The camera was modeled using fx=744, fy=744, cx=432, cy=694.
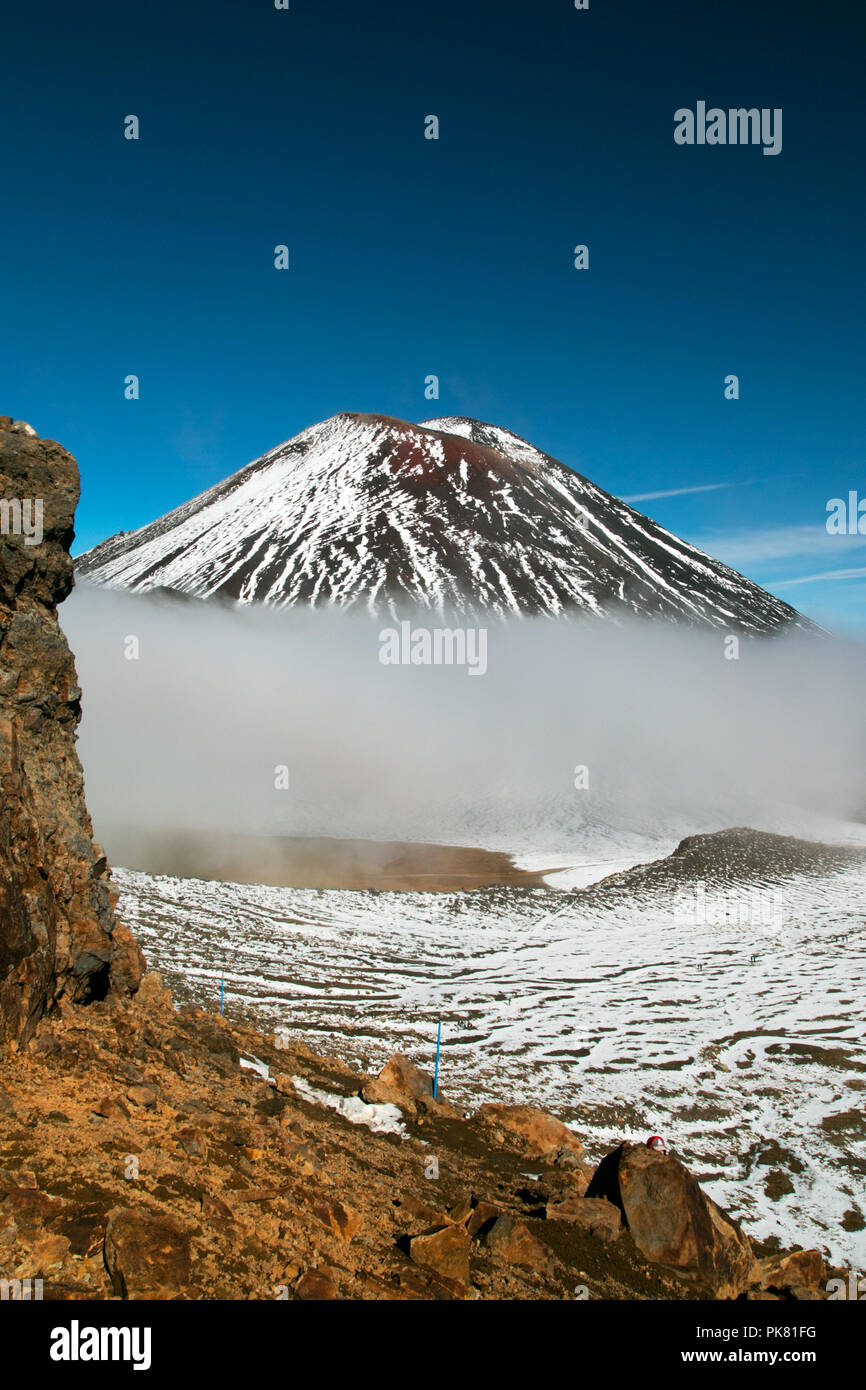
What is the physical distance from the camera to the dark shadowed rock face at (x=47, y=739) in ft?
21.6

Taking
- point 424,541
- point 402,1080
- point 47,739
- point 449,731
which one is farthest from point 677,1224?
point 424,541

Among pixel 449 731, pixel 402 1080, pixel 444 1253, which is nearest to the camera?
pixel 444 1253

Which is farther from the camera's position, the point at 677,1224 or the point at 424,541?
the point at 424,541

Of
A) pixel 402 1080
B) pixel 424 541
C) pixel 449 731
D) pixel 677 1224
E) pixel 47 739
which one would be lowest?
pixel 402 1080

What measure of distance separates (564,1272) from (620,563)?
5182 inches

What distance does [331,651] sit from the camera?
9600 cm

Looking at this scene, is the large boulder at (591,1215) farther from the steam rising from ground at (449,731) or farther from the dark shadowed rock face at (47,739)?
the steam rising from ground at (449,731)

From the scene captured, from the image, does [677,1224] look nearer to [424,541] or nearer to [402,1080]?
[402,1080]

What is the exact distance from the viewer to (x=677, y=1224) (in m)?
6.18

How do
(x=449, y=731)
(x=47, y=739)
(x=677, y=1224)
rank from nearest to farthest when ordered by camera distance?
(x=677, y=1224), (x=47, y=739), (x=449, y=731)

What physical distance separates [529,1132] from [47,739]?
286 inches

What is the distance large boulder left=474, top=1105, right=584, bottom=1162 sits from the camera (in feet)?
29.0

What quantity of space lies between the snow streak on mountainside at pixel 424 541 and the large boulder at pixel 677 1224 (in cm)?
10425

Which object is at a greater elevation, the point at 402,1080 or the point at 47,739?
the point at 47,739
